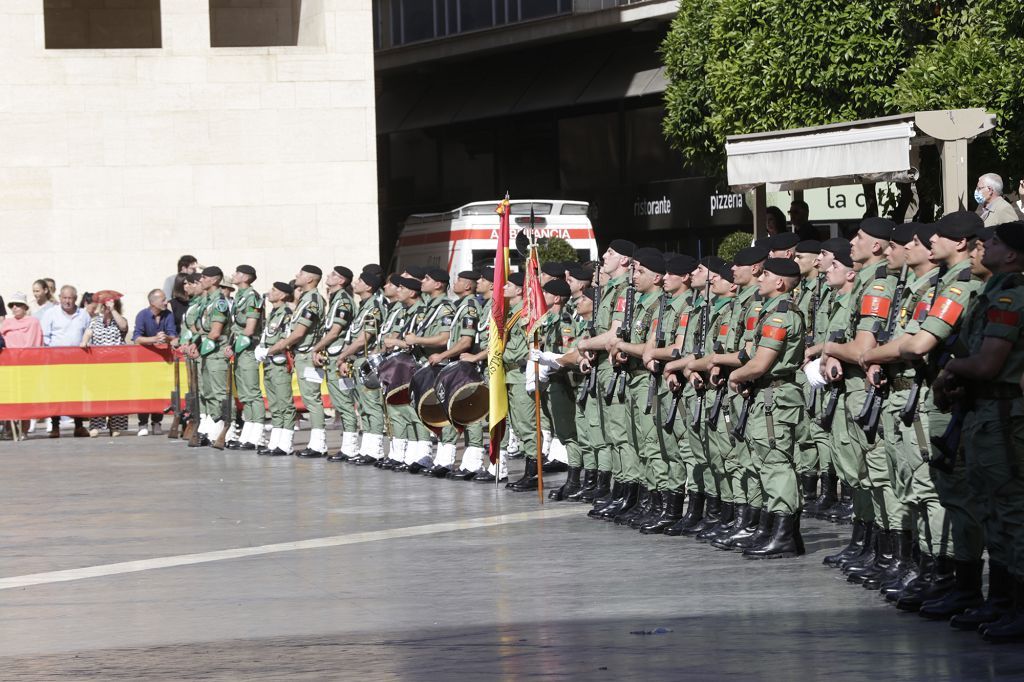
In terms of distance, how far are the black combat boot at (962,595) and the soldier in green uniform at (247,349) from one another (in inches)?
517

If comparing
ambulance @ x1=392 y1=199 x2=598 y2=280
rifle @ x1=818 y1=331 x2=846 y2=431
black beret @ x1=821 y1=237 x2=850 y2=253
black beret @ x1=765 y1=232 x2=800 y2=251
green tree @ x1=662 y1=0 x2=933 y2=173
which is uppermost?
green tree @ x1=662 y1=0 x2=933 y2=173

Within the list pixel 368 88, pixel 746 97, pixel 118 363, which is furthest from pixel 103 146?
pixel 746 97

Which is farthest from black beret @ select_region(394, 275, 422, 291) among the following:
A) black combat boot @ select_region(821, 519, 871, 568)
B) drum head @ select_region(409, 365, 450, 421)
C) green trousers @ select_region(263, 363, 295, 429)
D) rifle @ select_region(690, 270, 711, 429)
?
black combat boot @ select_region(821, 519, 871, 568)

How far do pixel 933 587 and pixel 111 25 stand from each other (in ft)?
100

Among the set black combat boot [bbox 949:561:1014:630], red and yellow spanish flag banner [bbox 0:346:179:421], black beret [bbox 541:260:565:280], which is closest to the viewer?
black combat boot [bbox 949:561:1014:630]

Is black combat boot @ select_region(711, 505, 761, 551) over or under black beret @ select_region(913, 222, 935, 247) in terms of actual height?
under

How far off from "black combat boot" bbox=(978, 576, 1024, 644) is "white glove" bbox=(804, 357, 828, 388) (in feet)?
9.20

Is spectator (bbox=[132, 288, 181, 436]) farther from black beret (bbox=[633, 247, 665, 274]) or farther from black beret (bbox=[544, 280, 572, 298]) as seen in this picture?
black beret (bbox=[633, 247, 665, 274])

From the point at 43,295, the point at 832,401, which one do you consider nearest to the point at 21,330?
the point at 43,295

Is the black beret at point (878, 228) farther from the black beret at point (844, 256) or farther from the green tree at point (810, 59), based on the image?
the green tree at point (810, 59)

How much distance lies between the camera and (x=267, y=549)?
42.1 ft

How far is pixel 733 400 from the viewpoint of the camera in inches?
480

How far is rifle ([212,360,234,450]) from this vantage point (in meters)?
22.2

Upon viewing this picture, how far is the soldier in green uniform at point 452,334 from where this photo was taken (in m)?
17.8
